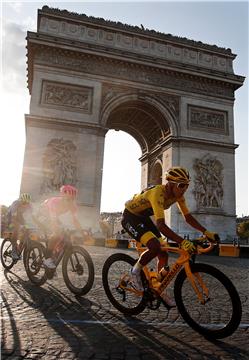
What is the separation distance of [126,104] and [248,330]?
22.5 meters

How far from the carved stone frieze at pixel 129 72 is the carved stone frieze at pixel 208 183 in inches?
211

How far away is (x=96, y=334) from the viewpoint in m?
3.18

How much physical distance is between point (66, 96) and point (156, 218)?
66.2ft

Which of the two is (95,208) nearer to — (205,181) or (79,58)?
(205,181)

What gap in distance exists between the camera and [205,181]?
79.0 feet

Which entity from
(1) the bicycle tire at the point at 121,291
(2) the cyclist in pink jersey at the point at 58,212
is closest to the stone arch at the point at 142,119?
(2) the cyclist in pink jersey at the point at 58,212

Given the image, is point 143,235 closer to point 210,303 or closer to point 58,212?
point 210,303

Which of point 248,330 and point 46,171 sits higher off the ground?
point 46,171

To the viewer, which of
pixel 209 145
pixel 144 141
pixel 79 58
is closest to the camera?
pixel 79 58

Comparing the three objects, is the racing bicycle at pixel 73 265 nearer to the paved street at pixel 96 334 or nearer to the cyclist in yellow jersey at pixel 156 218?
the paved street at pixel 96 334

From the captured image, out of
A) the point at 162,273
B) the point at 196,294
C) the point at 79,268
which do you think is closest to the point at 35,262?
the point at 79,268

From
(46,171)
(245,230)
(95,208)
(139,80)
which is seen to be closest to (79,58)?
(139,80)

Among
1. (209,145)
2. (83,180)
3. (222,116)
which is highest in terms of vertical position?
(222,116)

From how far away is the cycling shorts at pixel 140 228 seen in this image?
155 inches
